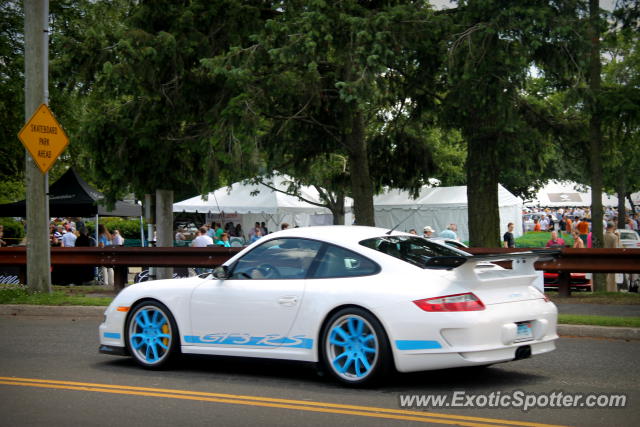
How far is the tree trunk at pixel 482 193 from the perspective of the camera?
17938 mm

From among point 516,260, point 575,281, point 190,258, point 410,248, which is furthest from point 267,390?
point 575,281

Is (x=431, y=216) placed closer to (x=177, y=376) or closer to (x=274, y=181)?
(x=274, y=181)

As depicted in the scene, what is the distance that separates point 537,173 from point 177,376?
15.5 metres

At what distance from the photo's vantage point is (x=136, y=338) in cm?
812

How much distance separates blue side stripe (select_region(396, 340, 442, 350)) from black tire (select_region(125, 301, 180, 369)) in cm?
238

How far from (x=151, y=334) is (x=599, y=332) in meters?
5.51

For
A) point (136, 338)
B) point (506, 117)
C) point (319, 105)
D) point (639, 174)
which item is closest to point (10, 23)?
point (319, 105)

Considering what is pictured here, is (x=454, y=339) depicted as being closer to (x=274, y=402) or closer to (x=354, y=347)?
(x=354, y=347)

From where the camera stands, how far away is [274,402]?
649 cm

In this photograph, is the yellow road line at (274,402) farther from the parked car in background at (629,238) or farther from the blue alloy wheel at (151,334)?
the parked car in background at (629,238)

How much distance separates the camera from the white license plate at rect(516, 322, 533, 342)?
6785 millimetres

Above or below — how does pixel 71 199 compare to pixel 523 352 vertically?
above

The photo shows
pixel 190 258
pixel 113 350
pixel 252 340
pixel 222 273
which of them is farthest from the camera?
pixel 190 258

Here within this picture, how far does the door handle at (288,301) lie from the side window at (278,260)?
0.80ft
